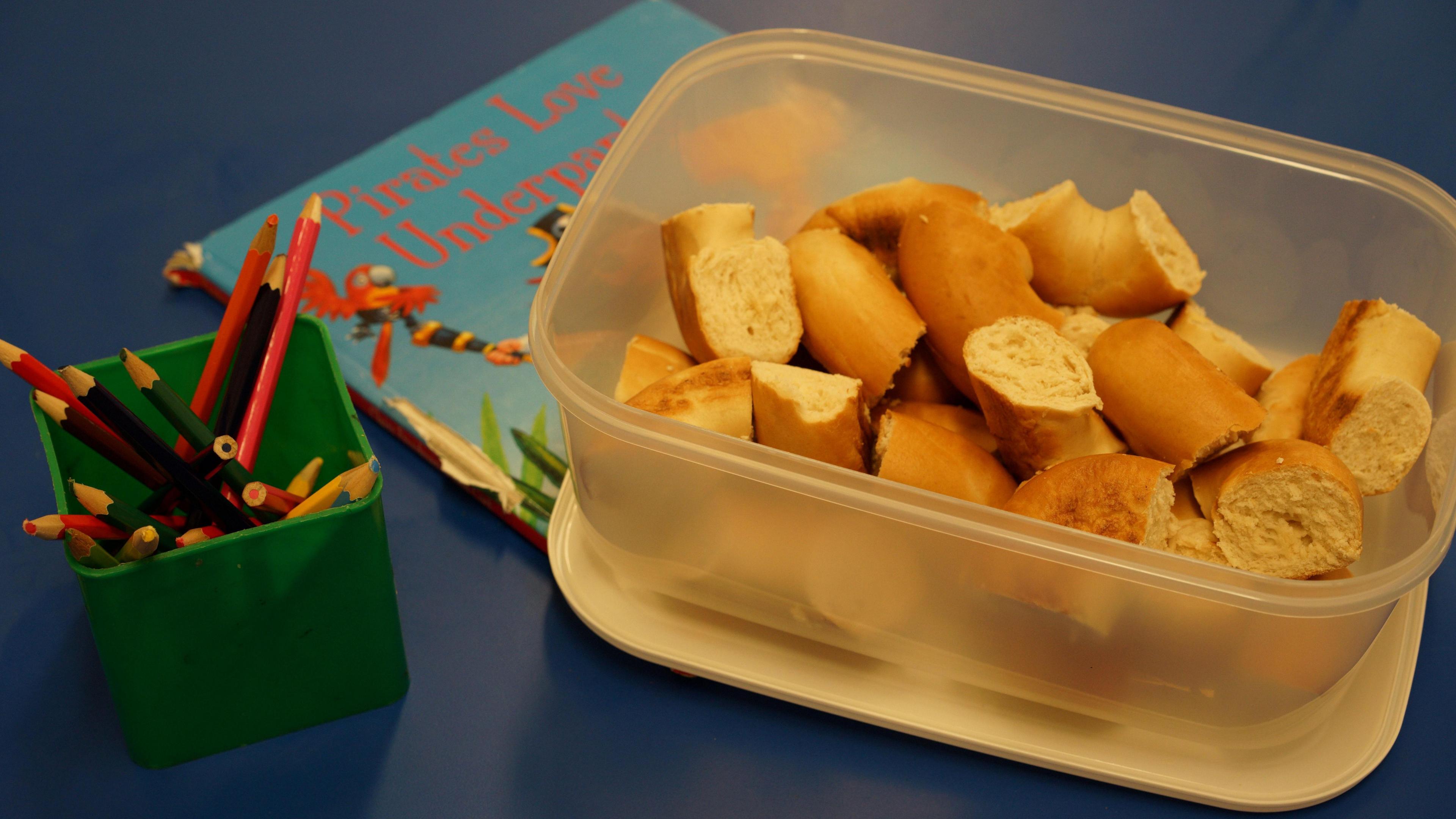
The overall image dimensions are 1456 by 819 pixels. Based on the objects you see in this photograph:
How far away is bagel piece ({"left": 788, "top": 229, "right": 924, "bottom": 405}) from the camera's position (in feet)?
1.76

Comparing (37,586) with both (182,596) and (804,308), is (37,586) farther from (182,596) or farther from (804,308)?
(804,308)

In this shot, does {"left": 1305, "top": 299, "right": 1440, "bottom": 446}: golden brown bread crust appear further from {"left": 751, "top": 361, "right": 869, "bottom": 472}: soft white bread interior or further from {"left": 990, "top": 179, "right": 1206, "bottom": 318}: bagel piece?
{"left": 751, "top": 361, "right": 869, "bottom": 472}: soft white bread interior

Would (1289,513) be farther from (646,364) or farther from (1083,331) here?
(646,364)

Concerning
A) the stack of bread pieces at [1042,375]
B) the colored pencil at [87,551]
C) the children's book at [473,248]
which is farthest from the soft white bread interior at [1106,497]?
the colored pencil at [87,551]

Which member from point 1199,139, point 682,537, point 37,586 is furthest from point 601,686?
point 1199,139

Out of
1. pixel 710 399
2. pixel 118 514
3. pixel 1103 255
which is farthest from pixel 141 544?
pixel 1103 255

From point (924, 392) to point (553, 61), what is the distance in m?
0.49

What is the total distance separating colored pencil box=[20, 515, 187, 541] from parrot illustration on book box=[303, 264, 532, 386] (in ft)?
0.78

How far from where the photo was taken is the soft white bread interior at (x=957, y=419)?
55 cm

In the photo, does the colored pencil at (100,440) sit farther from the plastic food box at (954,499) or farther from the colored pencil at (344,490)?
the plastic food box at (954,499)

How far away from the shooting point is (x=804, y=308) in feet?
1.84

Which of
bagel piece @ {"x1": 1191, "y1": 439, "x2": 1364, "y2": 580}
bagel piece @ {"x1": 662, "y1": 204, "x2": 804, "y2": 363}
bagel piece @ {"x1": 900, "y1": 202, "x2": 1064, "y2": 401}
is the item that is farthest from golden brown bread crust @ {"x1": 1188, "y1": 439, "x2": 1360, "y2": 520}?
bagel piece @ {"x1": 662, "y1": 204, "x2": 804, "y2": 363}

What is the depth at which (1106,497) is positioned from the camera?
0.45m

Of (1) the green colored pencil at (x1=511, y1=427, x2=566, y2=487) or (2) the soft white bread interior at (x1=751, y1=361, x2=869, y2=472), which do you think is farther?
(1) the green colored pencil at (x1=511, y1=427, x2=566, y2=487)
